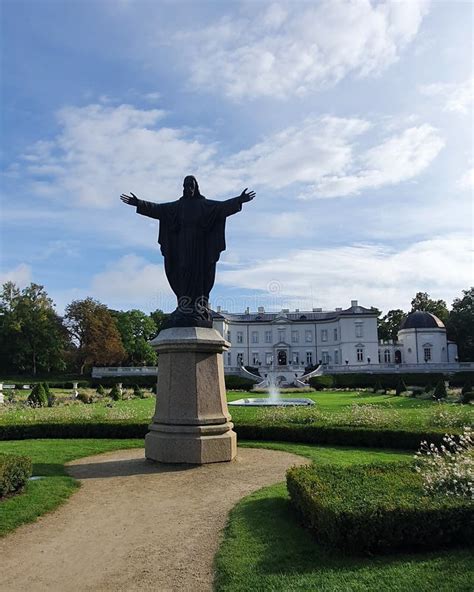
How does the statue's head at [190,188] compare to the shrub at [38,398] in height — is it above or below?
above

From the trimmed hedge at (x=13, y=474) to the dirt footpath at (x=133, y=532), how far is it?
2.28ft

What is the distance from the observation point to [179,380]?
9.09 meters

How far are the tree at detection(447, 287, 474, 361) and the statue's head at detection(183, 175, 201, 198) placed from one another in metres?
58.6

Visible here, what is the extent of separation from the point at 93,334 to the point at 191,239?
4824 cm

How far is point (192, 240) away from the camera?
9.77m

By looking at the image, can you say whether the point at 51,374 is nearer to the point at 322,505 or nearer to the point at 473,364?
the point at 473,364

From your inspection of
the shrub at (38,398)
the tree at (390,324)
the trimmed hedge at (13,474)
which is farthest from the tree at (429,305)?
the trimmed hedge at (13,474)

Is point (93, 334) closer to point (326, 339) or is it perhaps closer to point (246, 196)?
point (326, 339)

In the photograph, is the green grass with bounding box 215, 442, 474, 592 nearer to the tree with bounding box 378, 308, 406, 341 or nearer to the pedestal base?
the pedestal base

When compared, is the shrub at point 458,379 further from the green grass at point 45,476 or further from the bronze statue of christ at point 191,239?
the bronze statue of christ at point 191,239

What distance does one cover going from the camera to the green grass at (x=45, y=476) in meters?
6.12

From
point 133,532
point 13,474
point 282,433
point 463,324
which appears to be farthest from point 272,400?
point 463,324

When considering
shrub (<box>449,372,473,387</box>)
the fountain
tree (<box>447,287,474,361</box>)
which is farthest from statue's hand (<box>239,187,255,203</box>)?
Result: tree (<box>447,287,474,361</box>)

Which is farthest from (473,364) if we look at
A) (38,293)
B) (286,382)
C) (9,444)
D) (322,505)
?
(322,505)
